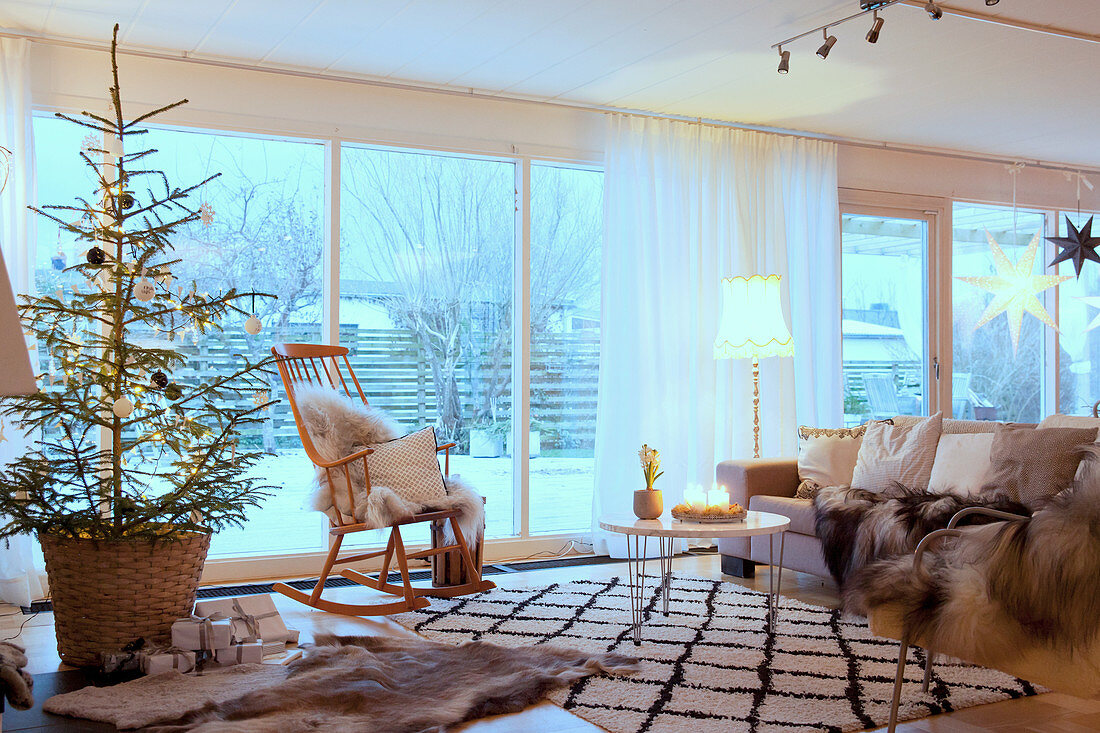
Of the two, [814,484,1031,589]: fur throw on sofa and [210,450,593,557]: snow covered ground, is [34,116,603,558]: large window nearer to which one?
[210,450,593,557]: snow covered ground

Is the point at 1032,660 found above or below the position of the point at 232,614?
above

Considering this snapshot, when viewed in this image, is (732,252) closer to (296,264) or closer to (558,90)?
(558,90)

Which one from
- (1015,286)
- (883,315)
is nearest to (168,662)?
(883,315)

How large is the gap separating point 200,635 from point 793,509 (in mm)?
2515

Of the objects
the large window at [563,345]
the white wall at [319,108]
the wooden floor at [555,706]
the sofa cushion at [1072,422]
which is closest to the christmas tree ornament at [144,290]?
the wooden floor at [555,706]

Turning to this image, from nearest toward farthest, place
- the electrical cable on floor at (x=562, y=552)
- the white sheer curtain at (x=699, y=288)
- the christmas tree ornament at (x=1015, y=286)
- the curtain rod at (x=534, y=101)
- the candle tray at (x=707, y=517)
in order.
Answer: the candle tray at (x=707, y=517) < the curtain rod at (x=534, y=101) < the electrical cable on floor at (x=562, y=552) < the white sheer curtain at (x=699, y=288) < the christmas tree ornament at (x=1015, y=286)

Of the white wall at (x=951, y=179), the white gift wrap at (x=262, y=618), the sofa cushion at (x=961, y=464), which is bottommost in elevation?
the white gift wrap at (x=262, y=618)

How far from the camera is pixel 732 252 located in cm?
586

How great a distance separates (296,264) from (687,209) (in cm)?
220

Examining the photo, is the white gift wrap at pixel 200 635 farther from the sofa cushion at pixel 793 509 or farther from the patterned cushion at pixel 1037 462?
the patterned cushion at pixel 1037 462

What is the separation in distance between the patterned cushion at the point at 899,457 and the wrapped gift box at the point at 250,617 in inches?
98.5

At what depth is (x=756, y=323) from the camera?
16.6 feet

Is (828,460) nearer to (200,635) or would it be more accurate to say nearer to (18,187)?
(200,635)

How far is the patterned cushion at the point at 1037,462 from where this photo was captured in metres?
3.53
